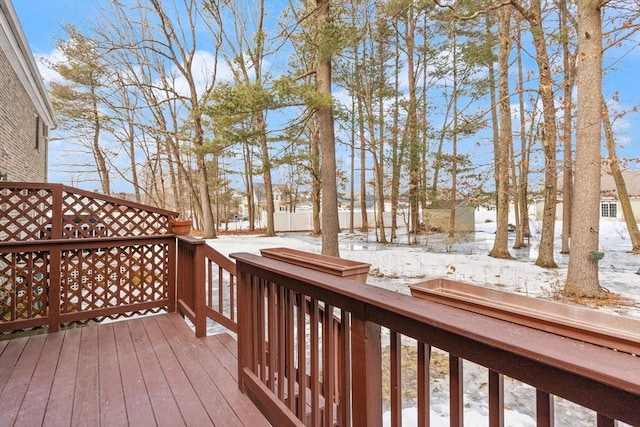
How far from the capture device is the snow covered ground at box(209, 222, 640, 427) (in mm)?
2504

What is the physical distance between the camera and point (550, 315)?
928mm

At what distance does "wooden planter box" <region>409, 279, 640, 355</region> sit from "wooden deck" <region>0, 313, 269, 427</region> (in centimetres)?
140

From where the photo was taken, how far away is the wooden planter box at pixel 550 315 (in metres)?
0.76

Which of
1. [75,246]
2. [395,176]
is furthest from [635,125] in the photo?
[75,246]

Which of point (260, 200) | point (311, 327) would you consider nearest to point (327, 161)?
point (311, 327)

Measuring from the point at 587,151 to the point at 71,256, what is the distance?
7615mm

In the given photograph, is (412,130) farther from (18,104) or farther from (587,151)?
(18,104)

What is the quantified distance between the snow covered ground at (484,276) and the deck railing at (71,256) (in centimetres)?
296

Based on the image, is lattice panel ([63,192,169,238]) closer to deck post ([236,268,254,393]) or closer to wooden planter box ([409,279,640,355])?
deck post ([236,268,254,393])

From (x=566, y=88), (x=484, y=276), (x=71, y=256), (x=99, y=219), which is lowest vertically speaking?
(x=484, y=276)

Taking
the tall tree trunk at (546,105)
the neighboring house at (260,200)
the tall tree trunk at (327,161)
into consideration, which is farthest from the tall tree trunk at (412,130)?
the neighboring house at (260,200)

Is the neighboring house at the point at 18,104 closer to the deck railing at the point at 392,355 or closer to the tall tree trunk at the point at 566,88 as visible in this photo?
the deck railing at the point at 392,355

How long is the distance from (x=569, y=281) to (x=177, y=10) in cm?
1553

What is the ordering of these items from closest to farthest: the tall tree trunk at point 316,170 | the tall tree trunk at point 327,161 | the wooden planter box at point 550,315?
1. the wooden planter box at point 550,315
2. the tall tree trunk at point 327,161
3. the tall tree trunk at point 316,170
